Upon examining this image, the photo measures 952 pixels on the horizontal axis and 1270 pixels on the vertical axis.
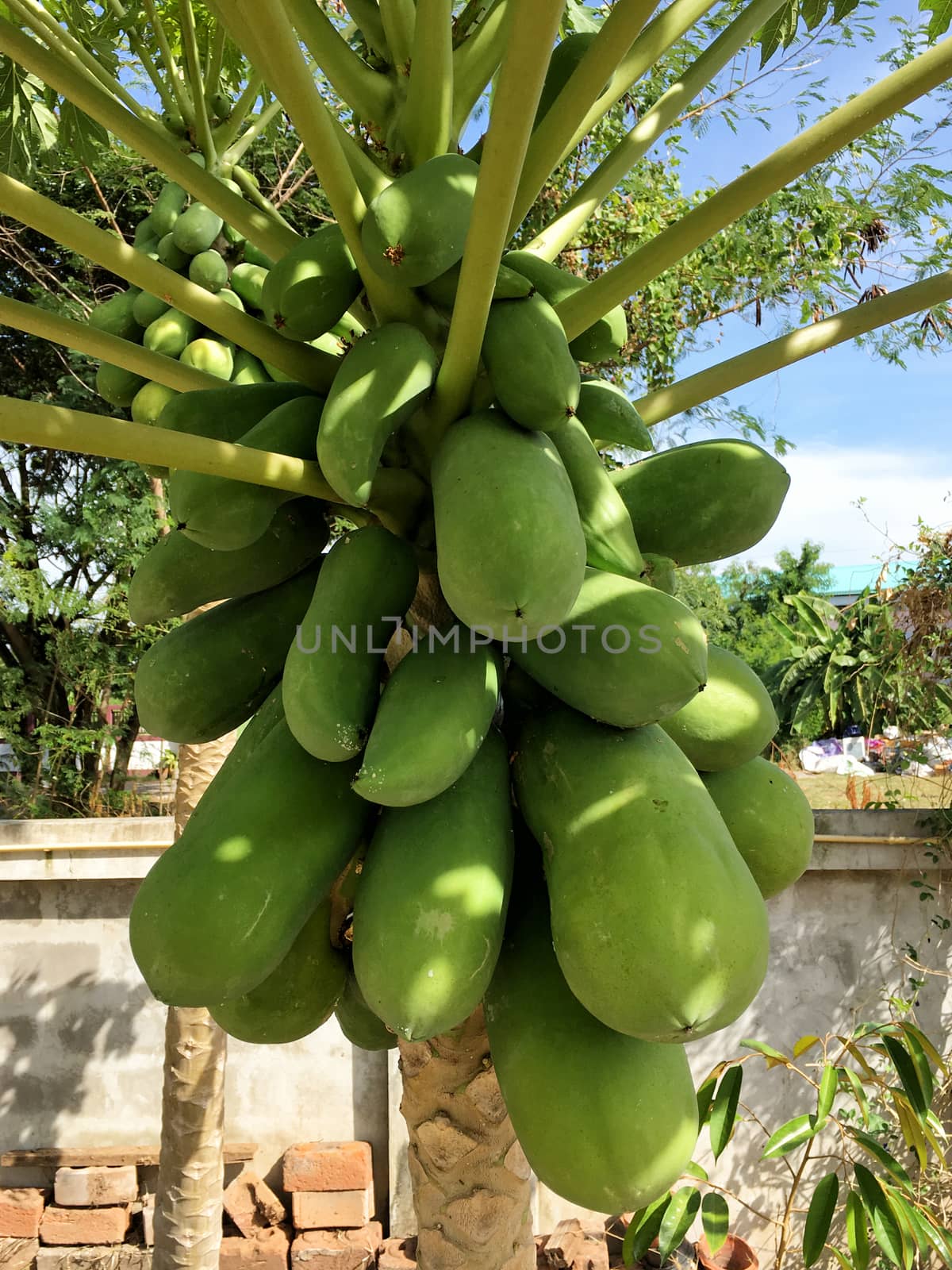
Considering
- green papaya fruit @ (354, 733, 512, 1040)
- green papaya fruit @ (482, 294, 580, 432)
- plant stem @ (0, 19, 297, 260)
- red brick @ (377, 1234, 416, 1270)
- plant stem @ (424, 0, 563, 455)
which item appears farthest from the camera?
red brick @ (377, 1234, 416, 1270)

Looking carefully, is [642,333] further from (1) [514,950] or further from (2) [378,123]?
(1) [514,950]

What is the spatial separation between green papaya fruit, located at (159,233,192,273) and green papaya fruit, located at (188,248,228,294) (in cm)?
8

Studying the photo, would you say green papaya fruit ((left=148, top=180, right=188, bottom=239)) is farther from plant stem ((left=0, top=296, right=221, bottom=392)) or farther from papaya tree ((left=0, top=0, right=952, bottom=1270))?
plant stem ((left=0, top=296, right=221, bottom=392))

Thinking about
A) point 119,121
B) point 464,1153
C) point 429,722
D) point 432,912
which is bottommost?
point 464,1153

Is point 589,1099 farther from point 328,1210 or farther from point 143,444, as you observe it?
point 328,1210

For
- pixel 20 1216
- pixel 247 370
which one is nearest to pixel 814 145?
pixel 247 370

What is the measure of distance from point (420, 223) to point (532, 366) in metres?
0.23

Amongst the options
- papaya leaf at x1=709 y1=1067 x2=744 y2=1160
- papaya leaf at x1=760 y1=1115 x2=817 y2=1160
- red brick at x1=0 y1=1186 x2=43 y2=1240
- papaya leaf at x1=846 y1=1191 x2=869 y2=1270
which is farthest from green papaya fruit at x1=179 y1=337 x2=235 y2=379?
red brick at x1=0 y1=1186 x2=43 y2=1240

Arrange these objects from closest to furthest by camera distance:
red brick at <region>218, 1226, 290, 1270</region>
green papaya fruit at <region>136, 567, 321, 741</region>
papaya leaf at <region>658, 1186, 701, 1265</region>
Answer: green papaya fruit at <region>136, 567, 321, 741</region>, papaya leaf at <region>658, 1186, 701, 1265</region>, red brick at <region>218, 1226, 290, 1270</region>

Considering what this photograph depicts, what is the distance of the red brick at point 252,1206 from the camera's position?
14.0ft

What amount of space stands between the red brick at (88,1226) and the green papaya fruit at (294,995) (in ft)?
13.2

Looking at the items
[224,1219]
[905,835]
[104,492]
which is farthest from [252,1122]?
[104,492]

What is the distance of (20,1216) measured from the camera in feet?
14.5

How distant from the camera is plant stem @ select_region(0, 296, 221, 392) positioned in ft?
3.30
